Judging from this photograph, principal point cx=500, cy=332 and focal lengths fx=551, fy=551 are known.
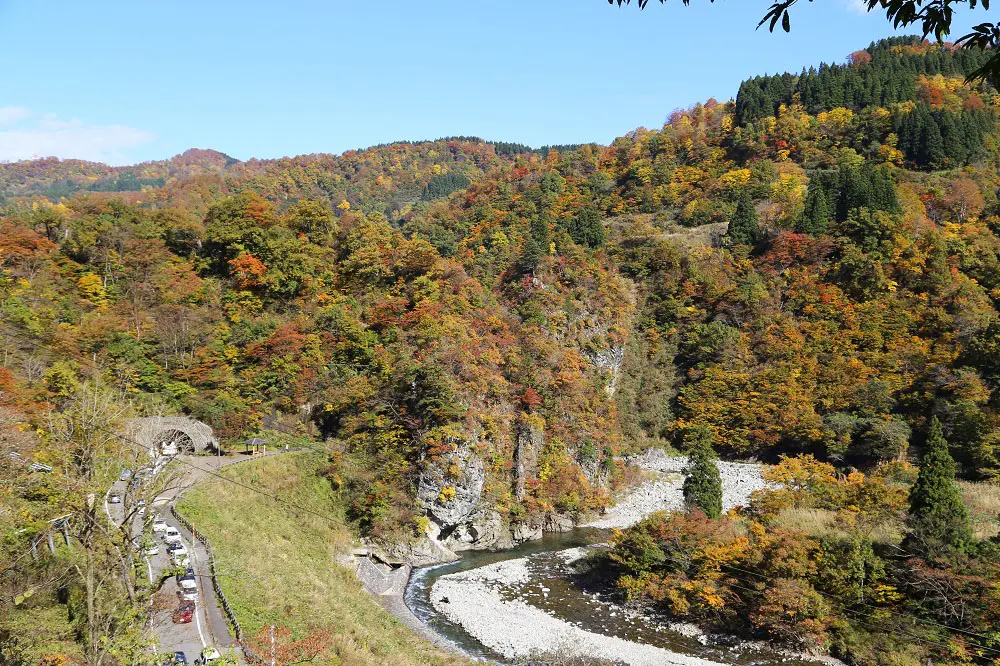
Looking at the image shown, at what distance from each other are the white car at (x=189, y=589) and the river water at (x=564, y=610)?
8.89 meters

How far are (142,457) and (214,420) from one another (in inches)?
764

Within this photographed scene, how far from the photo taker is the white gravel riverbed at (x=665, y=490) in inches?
1297

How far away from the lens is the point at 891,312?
38500 mm

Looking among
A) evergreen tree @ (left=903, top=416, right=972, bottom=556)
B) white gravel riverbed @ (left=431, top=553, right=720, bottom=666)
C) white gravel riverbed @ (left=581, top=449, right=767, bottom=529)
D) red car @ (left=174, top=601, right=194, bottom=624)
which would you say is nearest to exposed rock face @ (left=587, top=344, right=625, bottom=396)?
white gravel riverbed @ (left=581, top=449, right=767, bottom=529)

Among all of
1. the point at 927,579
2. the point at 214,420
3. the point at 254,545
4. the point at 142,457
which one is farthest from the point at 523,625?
the point at 214,420

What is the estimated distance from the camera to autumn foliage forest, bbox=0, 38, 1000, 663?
23.0 m

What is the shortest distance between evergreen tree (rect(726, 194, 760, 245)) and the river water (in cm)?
3147

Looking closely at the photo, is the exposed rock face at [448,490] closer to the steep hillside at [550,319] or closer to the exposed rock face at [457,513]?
the exposed rock face at [457,513]

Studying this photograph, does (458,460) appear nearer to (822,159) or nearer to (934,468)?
(934,468)

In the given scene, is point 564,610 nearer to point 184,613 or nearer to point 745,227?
point 184,613

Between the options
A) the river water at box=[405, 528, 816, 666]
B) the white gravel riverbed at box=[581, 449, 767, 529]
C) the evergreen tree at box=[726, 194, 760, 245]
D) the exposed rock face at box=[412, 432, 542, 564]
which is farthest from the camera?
the evergreen tree at box=[726, 194, 760, 245]

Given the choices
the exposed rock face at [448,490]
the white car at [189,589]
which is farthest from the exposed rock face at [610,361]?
the white car at [189,589]

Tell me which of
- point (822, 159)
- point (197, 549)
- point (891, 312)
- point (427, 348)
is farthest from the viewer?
point (822, 159)

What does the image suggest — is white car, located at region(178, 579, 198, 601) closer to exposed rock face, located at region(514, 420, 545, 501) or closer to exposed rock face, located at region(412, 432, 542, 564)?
exposed rock face, located at region(412, 432, 542, 564)
